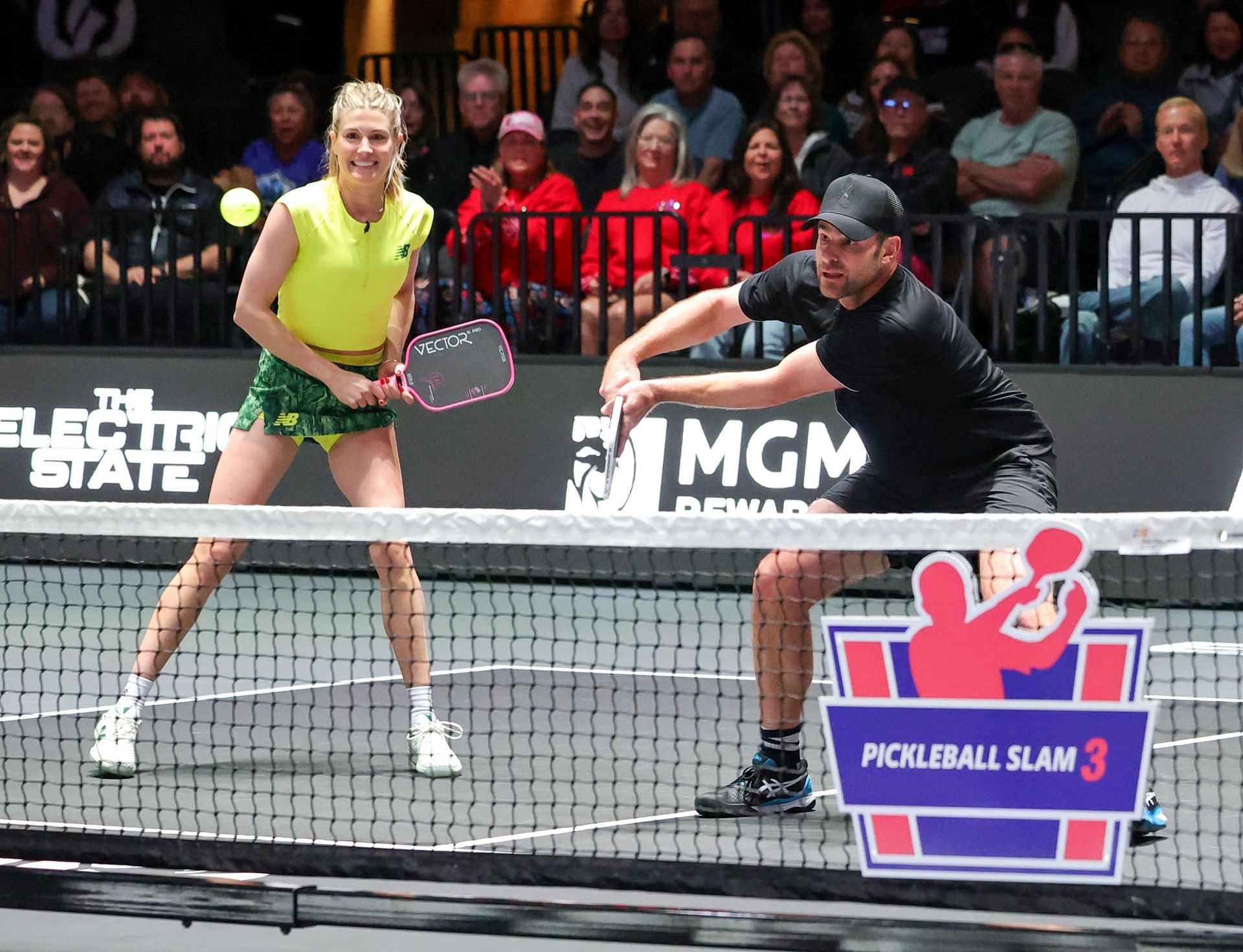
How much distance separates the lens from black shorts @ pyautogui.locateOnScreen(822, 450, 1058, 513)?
5.28m

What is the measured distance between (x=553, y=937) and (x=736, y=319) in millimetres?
2052

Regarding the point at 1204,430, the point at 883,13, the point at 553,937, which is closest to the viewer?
the point at 553,937

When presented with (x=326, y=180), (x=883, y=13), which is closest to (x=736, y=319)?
(x=326, y=180)

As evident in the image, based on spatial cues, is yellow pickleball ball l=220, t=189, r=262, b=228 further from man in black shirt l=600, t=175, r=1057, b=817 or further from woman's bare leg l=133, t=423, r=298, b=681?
man in black shirt l=600, t=175, r=1057, b=817

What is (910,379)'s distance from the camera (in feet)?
17.4

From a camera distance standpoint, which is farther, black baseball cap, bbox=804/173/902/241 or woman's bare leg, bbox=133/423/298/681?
woman's bare leg, bbox=133/423/298/681

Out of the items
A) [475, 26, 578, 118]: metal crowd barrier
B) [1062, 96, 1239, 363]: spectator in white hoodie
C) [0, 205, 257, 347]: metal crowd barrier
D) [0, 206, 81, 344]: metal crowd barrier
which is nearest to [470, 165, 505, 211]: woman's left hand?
→ [0, 205, 257, 347]: metal crowd barrier

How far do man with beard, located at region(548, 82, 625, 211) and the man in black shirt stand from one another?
19.4 ft

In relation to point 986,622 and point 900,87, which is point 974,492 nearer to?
point 986,622

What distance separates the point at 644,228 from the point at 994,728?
707 centimetres

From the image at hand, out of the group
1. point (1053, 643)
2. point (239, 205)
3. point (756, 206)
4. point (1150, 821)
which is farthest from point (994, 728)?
point (756, 206)

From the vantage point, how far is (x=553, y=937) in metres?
4.06

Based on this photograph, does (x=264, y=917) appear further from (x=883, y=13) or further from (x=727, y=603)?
(x=883, y=13)

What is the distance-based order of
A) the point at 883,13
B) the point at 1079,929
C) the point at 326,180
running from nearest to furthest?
the point at 1079,929
the point at 326,180
the point at 883,13
